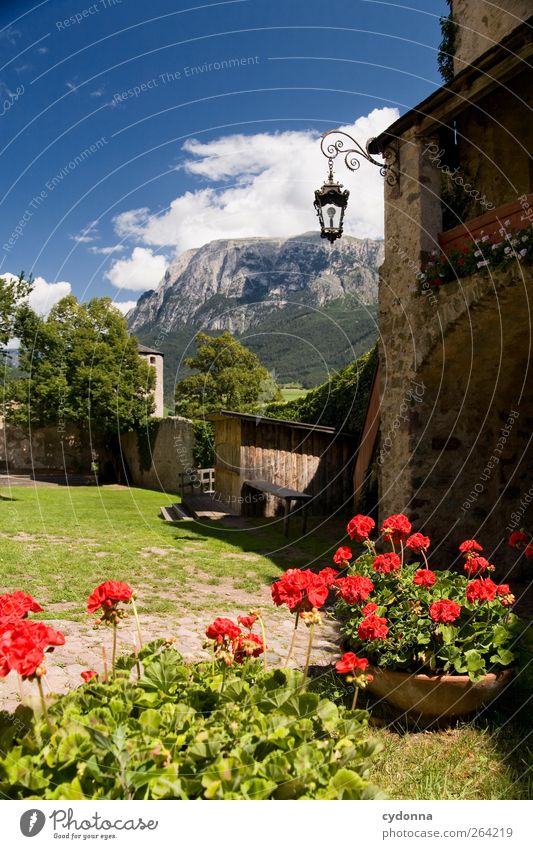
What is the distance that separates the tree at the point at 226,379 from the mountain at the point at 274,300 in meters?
0.47

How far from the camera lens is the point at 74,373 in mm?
21906

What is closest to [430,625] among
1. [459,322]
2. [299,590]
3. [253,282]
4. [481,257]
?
[299,590]

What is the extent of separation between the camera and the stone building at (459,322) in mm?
6746

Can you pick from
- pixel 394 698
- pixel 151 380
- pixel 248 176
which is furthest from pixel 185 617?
pixel 151 380

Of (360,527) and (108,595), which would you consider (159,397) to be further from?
(108,595)

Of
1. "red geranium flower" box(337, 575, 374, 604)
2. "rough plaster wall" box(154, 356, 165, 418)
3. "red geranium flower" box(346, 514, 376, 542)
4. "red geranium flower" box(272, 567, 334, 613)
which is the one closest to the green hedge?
"rough plaster wall" box(154, 356, 165, 418)

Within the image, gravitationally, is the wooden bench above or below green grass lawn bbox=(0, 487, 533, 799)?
above

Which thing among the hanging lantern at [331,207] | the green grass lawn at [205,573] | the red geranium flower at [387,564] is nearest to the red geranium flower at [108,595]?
the green grass lawn at [205,573]

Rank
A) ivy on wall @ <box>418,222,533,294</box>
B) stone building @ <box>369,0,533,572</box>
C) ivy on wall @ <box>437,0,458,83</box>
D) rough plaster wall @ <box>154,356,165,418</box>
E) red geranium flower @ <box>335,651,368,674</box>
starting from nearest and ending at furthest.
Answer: red geranium flower @ <box>335,651,368,674</box>, ivy on wall @ <box>418,222,533,294</box>, stone building @ <box>369,0,533,572</box>, ivy on wall @ <box>437,0,458,83</box>, rough plaster wall @ <box>154,356,165,418</box>

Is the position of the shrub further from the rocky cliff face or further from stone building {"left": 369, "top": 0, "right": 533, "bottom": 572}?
stone building {"left": 369, "top": 0, "right": 533, "bottom": 572}

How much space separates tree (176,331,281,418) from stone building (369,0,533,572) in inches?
103

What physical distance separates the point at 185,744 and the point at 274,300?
18.9 feet

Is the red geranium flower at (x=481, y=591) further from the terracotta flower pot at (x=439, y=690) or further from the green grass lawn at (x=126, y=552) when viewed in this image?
the green grass lawn at (x=126, y=552)

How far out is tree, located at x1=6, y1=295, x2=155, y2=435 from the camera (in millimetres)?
15844
